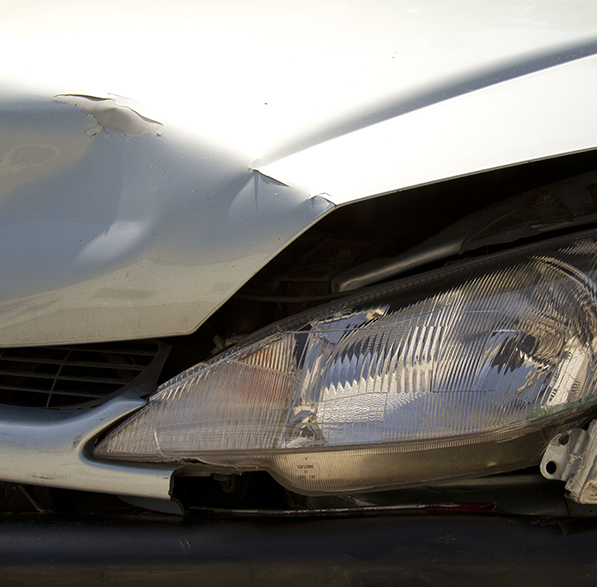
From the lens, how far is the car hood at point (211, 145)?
0.98 meters

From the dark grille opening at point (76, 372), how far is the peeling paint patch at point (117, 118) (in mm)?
444

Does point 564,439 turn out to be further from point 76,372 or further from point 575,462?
point 76,372

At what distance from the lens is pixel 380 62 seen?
1.15 meters

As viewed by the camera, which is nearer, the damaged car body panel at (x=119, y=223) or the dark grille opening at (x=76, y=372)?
the damaged car body panel at (x=119, y=223)

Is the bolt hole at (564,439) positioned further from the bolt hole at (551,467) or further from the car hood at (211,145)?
the car hood at (211,145)

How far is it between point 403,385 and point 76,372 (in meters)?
0.78

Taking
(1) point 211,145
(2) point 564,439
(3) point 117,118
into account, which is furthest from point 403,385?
(3) point 117,118

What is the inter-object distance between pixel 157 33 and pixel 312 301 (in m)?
0.70

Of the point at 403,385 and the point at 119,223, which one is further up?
the point at 119,223

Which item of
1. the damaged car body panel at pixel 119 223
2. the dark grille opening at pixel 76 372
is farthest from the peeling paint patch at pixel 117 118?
the dark grille opening at pixel 76 372

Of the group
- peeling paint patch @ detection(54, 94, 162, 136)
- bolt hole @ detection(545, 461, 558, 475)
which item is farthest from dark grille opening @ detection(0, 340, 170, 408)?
bolt hole @ detection(545, 461, 558, 475)

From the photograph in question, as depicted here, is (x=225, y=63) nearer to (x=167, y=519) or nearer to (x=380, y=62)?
(x=380, y=62)

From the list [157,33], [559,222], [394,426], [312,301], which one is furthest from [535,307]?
[157,33]

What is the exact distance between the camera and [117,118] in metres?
1.05
